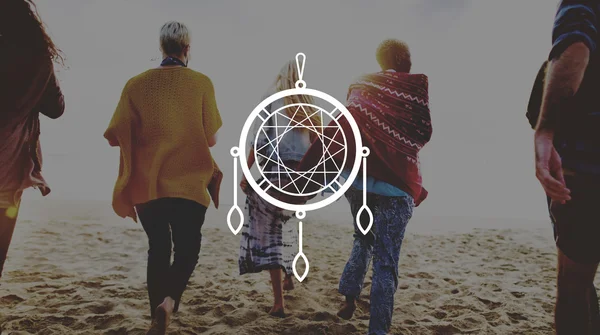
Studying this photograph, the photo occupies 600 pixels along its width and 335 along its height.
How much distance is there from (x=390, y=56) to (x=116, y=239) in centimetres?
440

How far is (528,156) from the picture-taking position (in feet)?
58.4

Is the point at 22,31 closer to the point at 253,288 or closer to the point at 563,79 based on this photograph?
the point at 563,79

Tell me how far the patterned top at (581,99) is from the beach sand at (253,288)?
5.39ft

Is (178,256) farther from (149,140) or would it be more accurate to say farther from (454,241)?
(454,241)

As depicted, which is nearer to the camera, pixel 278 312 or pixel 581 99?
pixel 581 99

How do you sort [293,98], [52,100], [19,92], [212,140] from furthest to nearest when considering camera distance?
[293,98] → [212,140] → [52,100] → [19,92]

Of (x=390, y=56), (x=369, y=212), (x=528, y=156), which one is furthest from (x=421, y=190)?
(x=528, y=156)

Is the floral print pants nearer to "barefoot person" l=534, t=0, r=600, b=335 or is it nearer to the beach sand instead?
the beach sand

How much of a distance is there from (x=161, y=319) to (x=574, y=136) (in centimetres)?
191

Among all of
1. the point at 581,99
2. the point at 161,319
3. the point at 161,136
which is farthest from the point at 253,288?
the point at 581,99

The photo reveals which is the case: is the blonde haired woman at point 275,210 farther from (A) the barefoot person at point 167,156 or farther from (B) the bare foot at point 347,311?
(A) the barefoot person at point 167,156

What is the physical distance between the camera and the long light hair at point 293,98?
8.86 ft

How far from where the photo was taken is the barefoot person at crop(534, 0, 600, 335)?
1.34 metres

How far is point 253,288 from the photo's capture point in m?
3.43
